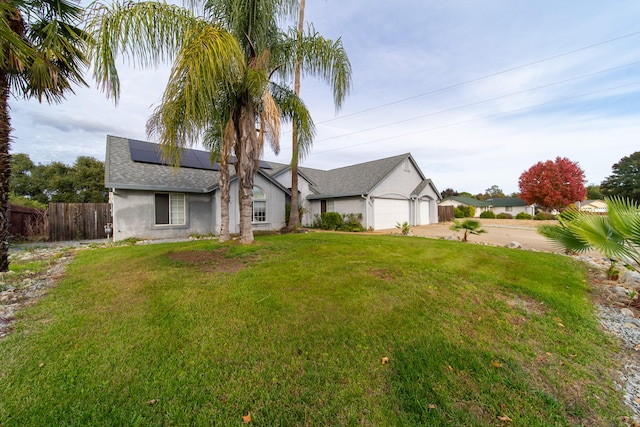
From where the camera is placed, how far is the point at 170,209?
12.3 metres

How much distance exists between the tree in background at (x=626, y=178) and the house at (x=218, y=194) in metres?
40.0

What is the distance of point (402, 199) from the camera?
1911cm

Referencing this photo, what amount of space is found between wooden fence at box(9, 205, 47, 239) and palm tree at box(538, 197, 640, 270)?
19.3m

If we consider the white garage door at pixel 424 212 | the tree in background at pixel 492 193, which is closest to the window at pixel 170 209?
the white garage door at pixel 424 212

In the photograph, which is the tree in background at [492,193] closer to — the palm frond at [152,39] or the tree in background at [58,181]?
the palm frond at [152,39]

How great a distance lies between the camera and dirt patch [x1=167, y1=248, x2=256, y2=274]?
18.5 ft

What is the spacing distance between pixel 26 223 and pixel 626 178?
6839cm

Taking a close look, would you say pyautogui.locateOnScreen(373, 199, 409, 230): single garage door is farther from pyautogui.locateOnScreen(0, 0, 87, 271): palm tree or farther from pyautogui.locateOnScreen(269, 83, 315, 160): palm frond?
pyautogui.locateOnScreen(0, 0, 87, 271): palm tree

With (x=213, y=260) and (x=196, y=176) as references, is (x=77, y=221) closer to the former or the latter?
(x=196, y=176)

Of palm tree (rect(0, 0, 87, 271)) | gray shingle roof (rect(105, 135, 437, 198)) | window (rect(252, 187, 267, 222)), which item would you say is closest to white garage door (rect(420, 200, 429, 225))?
gray shingle roof (rect(105, 135, 437, 198))

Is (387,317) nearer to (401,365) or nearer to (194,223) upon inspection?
(401,365)

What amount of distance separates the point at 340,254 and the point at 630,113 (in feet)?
57.6

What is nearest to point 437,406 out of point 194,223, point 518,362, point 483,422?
point 483,422

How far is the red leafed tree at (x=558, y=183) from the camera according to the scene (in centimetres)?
2875
